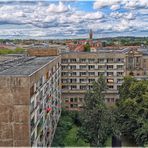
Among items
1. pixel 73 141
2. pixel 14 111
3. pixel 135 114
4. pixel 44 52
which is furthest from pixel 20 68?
pixel 44 52

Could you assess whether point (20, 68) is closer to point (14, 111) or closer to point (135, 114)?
point (14, 111)

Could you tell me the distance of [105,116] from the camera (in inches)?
1522

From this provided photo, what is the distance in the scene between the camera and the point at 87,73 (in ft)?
219

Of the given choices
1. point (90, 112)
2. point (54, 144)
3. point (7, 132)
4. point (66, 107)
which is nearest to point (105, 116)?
point (90, 112)

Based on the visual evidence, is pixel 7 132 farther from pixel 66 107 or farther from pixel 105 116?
pixel 66 107

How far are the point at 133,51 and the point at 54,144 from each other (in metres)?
50.1

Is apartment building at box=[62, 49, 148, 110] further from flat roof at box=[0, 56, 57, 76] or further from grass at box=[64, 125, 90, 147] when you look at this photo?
flat roof at box=[0, 56, 57, 76]

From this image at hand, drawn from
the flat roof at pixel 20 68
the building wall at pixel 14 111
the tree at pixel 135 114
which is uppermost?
the flat roof at pixel 20 68

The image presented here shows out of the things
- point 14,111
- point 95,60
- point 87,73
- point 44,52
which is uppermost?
point 44,52

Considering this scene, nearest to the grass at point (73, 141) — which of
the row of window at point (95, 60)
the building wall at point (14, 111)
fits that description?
the building wall at point (14, 111)

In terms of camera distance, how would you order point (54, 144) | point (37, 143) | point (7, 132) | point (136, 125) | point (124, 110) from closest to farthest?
point (7, 132) → point (37, 143) → point (54, 144) → point (136, 125) → point (124, 110)

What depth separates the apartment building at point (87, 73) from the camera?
66.1m

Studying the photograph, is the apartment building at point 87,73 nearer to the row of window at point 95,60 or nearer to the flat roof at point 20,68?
the row of window at point 95,60

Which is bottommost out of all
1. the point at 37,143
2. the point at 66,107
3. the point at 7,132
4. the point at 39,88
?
the point at 66,107
